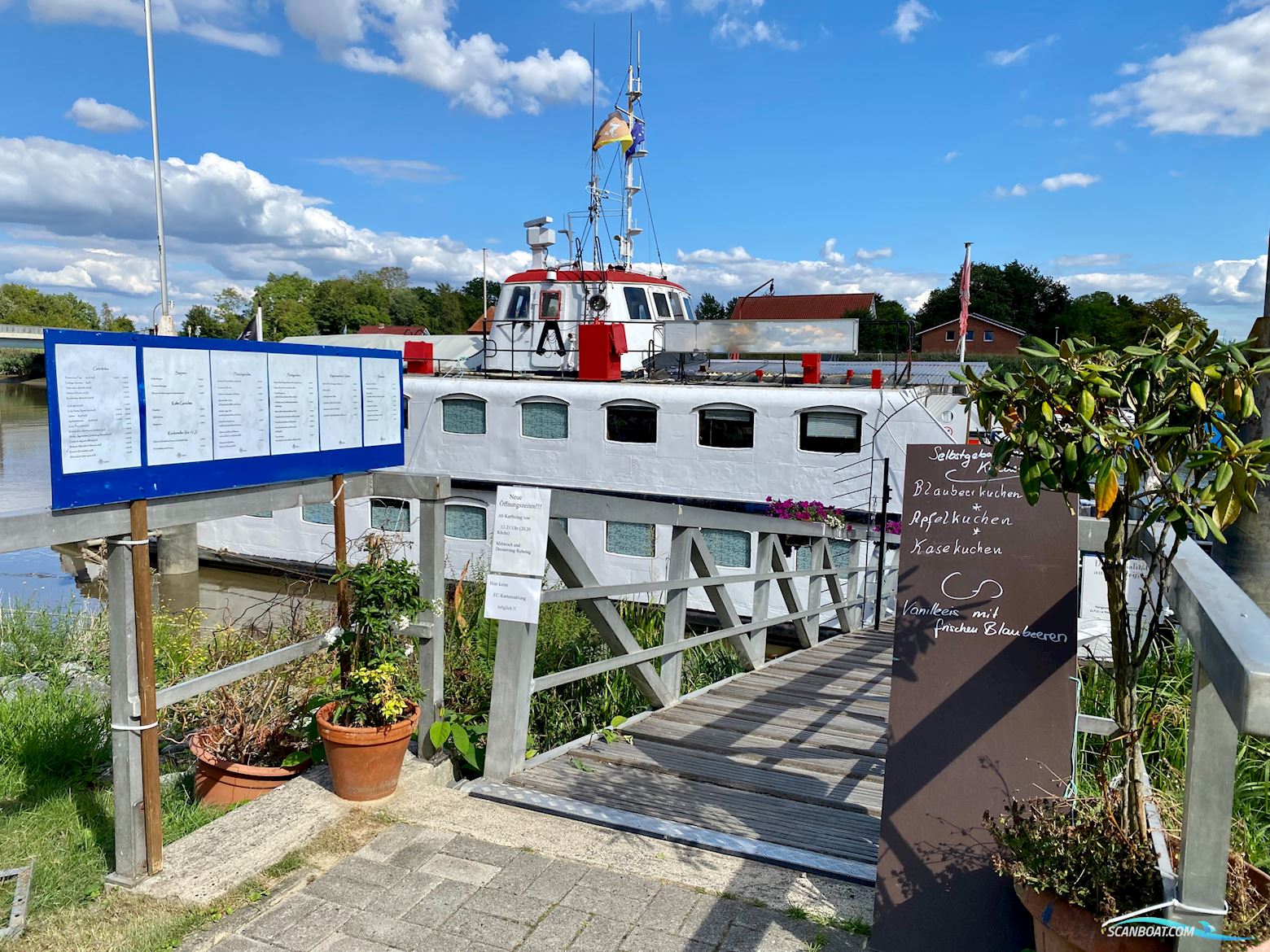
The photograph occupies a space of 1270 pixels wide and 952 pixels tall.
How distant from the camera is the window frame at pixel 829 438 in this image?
13828mm

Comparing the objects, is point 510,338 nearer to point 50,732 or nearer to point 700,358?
point 700,358

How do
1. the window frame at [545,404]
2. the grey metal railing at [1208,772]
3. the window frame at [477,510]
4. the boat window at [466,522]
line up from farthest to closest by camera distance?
the boat window at [466,522] < the window frame at [477,510] < the window frame at [545,404] < the grey metal railing at [1208,772]

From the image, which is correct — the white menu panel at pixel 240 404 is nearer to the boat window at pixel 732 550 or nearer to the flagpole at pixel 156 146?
the flagpole at pixel 156 146

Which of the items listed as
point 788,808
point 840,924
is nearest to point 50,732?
point 788,808

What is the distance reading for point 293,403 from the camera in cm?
382

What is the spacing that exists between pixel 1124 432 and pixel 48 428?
2989 mm

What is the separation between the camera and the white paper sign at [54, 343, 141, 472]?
9.49 feet

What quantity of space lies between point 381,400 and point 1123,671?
10.5ft

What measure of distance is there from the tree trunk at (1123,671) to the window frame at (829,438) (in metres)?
11.6

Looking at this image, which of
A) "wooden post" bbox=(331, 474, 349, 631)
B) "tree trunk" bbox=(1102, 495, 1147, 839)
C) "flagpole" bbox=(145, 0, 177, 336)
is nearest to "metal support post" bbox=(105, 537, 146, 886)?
"wooden post" bbox=(331, 474, 349, 631)

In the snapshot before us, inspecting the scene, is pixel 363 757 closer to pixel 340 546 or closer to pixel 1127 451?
pixel 340 546

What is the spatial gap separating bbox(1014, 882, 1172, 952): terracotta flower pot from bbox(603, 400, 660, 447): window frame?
42.4 feet

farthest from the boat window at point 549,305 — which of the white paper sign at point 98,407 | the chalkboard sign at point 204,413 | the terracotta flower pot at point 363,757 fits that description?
the white paper sign at point 98,407

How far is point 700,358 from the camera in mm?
17031
